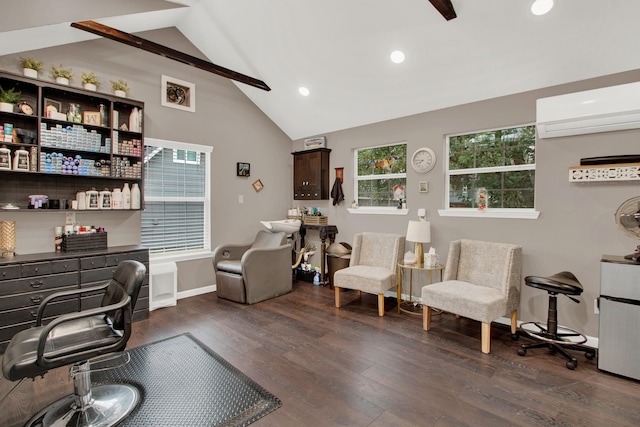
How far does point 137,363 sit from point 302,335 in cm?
142

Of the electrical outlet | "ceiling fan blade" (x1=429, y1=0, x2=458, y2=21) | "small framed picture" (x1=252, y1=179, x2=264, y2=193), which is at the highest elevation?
"ceiling fan blade" (x1=429, y1=0, x2=458, y2=21)

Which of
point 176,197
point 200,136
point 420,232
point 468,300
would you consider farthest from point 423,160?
point 176,197

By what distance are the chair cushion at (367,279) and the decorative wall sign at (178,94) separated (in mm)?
3087

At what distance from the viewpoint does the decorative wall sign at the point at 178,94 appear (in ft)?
13.6

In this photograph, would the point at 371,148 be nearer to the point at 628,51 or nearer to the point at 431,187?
the point at 431,187

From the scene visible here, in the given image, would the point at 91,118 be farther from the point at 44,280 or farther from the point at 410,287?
the point at 410,287

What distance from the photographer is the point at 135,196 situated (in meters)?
3.73

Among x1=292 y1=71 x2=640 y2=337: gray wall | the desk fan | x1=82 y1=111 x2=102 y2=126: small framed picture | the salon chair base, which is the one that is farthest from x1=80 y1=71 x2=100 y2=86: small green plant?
the desk fan

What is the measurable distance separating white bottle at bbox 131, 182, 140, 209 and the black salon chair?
1.73 metres

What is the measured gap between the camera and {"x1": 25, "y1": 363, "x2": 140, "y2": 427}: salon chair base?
1.90 meters

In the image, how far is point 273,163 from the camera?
215 inches

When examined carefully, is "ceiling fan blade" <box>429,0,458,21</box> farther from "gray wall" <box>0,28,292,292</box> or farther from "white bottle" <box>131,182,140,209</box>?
"white bottle" <box>131,182,140,209</box>

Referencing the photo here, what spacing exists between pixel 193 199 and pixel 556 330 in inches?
174

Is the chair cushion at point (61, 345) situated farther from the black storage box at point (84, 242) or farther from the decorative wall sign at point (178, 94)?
the decorative wall sign at point (178, 94)
